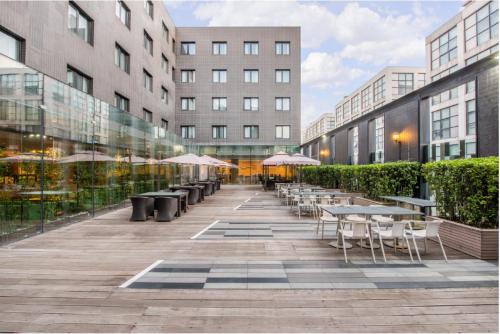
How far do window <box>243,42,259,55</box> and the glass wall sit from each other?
71.0 feet

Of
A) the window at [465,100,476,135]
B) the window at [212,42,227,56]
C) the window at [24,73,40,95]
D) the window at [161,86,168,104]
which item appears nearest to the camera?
the window at [24,73,40,95]

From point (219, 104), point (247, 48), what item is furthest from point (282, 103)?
point (247, 48)

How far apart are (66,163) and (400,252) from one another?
9.39m

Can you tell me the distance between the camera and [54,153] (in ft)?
30.9

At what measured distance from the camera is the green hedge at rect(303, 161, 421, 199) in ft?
33.8

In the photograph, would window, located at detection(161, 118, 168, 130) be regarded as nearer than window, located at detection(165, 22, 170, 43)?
No

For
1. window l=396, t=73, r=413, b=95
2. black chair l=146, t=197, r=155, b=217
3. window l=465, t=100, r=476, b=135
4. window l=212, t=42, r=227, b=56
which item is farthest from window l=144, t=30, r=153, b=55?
window l=396, t=73, r=413, b=95

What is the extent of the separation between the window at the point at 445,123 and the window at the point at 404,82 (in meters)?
15.5

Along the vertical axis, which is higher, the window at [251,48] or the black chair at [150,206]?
the window at [251,48]

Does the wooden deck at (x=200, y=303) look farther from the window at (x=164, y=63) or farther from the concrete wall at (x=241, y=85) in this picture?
the concrete wall at (x=241, y=85)

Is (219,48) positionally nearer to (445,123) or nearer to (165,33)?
(165,33)

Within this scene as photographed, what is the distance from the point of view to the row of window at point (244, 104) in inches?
1332

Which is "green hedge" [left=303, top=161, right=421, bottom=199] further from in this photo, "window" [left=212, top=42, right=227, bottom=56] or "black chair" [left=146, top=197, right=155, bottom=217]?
"window" [left=212, top=42, right=227, bottom=56]

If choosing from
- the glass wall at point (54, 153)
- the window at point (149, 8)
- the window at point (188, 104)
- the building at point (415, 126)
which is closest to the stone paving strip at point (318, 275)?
the building at point (415, 126)
